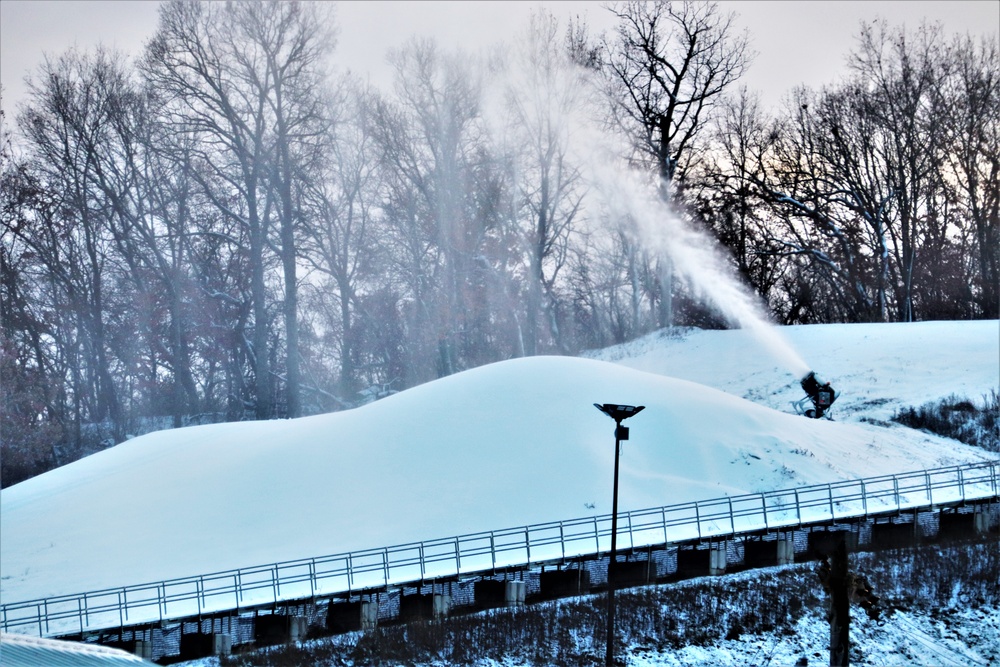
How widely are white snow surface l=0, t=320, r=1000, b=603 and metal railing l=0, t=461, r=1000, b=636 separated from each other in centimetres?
101

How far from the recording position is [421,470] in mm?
35312

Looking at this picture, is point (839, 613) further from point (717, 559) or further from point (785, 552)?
point (785, 552)

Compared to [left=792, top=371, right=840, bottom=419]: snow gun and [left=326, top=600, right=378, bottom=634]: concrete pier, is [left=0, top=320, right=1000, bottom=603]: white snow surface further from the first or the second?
[left=326, top=600, right=378, bottom=634]: concrete pier

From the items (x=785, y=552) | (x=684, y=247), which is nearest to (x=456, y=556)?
(x=785, y=552)

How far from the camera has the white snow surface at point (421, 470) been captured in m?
32.4

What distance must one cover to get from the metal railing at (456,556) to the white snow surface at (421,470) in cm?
101

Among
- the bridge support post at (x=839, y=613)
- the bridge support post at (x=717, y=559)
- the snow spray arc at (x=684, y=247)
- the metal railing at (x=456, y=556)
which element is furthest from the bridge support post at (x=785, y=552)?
the snow spray arc at (x=684, y=247)

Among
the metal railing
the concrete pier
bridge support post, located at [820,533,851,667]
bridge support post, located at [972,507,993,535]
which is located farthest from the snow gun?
the concrete pier

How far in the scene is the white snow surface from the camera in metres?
32.4

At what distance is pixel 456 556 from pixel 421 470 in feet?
24.6

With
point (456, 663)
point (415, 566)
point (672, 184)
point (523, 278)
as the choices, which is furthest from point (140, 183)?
point (456, 663)

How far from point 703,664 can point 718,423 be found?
1378cm

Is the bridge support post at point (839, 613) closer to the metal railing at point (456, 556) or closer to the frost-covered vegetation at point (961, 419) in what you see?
the metal railing at point (456, 556)

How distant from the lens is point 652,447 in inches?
1431
